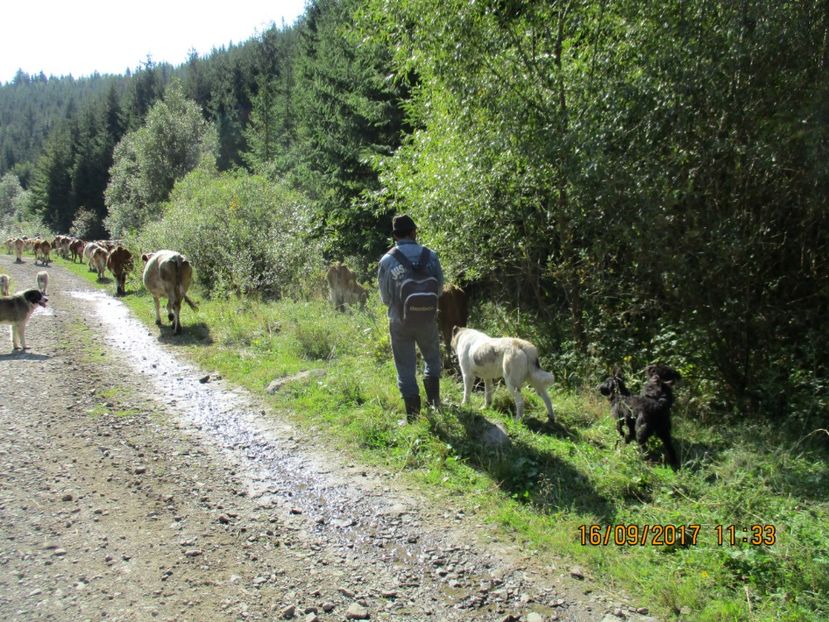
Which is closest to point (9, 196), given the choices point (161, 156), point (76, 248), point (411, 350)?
point (161, 156)

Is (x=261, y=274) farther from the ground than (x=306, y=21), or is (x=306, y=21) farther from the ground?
(x=306, y=21)

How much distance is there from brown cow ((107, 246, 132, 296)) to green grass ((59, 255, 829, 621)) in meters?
15.3

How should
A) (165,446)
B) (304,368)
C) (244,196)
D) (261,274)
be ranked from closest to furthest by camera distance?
(165,446)
(304,368)
(261,274)
(244,196)

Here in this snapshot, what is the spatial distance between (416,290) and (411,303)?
5.7 inches

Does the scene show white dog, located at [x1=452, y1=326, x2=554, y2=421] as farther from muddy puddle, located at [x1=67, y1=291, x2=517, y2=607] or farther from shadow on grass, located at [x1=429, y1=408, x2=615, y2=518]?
muddy puddle, located at [x1=67, y1=291, x2=517, y2=607]

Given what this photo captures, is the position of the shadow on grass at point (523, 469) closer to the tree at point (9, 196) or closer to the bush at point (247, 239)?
the bush at point (247, 239)

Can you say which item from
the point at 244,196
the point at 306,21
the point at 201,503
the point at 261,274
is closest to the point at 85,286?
the point at 244,196

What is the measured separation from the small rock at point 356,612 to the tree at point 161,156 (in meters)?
40.4

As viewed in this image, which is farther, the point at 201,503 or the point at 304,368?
the point at 304,368

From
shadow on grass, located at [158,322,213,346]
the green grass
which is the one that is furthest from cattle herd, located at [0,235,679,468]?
shadow on grass, located at [158,322,213,346]

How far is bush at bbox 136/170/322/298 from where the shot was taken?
54.2 ft

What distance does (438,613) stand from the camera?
3467 millimetres

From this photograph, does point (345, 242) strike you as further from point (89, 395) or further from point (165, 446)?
point (165, 446)

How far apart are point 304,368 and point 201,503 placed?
13.7 ft
